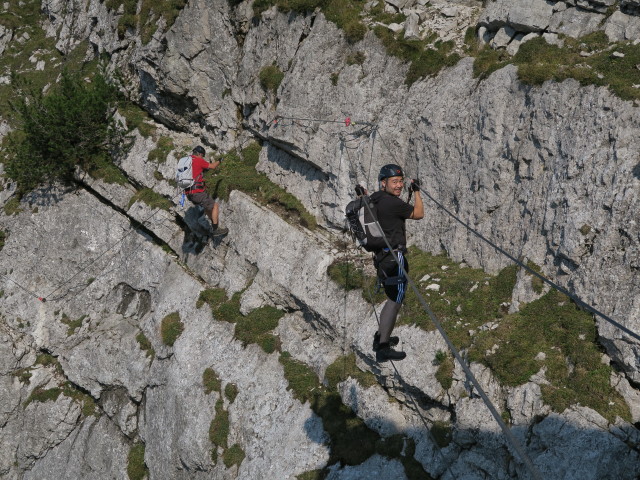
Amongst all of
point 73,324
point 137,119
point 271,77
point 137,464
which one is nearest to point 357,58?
point 271,77

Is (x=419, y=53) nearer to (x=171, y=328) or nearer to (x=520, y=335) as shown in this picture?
(x=520, y=335)

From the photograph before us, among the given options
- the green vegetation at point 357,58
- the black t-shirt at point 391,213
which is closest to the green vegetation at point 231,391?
the black t-shirt at point 391,213

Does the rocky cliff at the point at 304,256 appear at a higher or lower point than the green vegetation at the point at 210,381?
higher

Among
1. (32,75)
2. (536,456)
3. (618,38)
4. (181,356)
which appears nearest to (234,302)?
(181,356)

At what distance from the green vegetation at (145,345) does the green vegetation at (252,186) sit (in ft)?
21.5

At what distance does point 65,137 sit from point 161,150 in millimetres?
5209

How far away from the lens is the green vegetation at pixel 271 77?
2231 centimetres

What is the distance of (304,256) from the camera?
1978 cm

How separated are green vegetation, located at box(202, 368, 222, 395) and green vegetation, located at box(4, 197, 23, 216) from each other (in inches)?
593

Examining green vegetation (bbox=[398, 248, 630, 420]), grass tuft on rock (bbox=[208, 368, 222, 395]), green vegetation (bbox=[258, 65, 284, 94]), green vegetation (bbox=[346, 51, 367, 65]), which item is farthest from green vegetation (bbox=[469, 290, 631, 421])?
green vegetation (bbox=[258, 65, 284, 94])

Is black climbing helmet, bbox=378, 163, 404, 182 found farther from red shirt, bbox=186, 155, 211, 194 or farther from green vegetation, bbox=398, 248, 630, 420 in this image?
red shirt, bbox=186, 155, 211, 194

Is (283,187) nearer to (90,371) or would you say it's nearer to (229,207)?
(229,207)

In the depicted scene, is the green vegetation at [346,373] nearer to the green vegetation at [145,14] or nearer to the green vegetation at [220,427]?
the green vegetation at [220,427]

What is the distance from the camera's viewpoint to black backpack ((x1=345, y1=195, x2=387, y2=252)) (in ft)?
35.2
